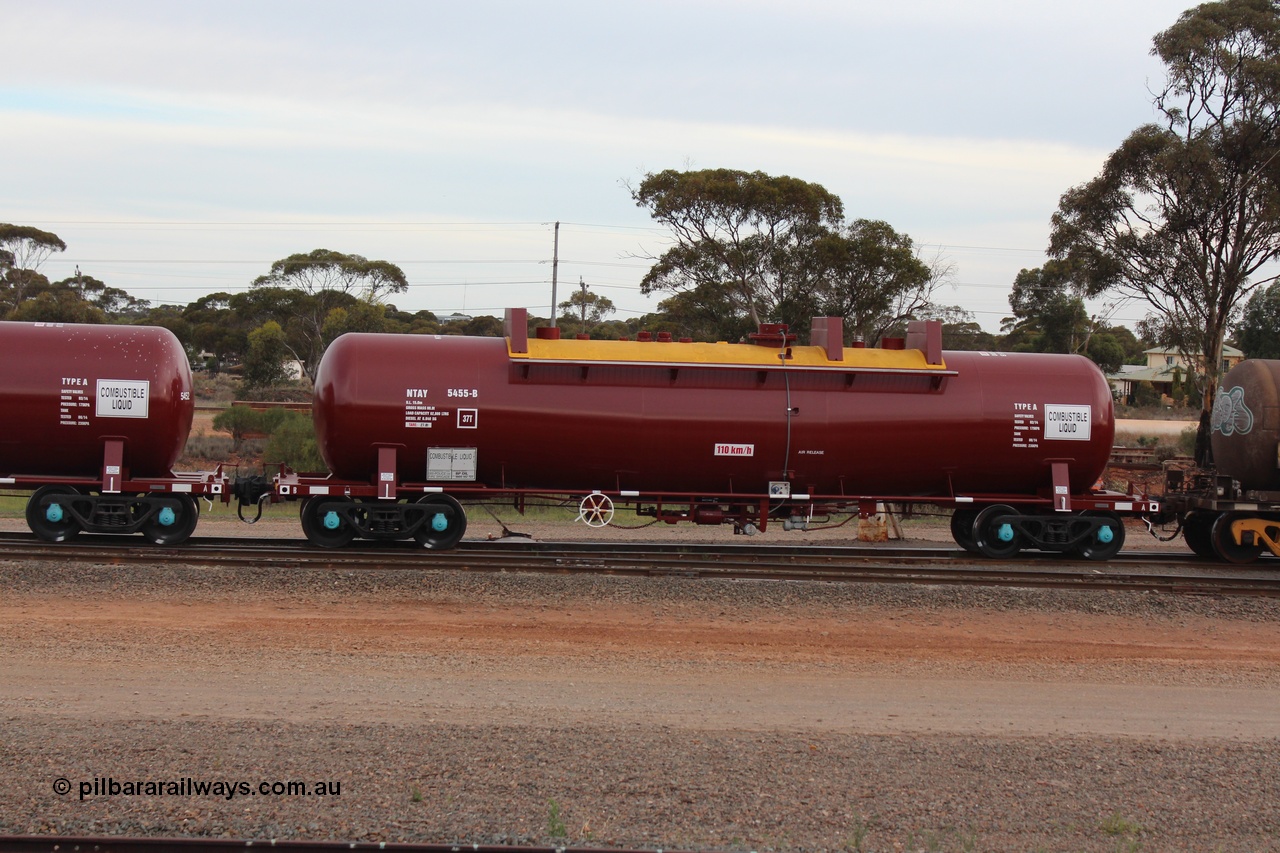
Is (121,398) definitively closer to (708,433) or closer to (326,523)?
(326,523)

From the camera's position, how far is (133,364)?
1564 centimetres

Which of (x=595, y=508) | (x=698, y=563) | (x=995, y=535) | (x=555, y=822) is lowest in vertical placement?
(x=555, y=822)

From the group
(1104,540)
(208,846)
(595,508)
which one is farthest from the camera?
(1104,540)

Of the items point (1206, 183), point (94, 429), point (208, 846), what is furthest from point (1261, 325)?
point (208, 846)

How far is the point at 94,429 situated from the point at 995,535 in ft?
46.1

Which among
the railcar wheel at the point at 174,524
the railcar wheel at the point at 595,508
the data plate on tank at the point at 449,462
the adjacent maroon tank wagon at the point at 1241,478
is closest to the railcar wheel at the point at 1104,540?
the adjacent maroon tank wagon at the point at 1241,478

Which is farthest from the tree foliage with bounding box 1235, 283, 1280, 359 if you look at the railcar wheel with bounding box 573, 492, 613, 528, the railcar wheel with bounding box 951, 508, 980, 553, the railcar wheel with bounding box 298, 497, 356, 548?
the railcar wheel with bounding box 298, 497, 356, 548

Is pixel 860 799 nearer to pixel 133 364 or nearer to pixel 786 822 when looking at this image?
pixel 786 822

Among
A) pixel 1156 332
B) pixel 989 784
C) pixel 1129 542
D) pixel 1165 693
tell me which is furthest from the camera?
pixel 1156 332

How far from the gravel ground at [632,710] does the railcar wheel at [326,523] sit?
176cm

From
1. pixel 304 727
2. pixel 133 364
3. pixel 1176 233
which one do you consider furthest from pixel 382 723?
pixel 1176 233

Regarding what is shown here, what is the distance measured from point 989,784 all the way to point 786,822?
169 cm

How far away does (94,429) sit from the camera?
15.5m

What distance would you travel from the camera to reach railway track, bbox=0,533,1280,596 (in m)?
14.7
